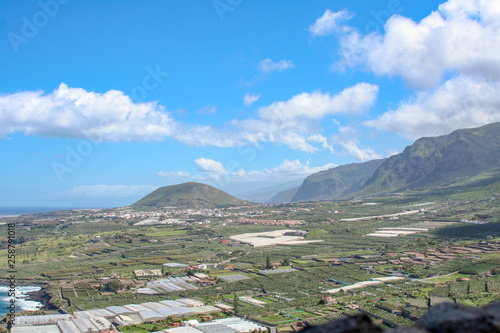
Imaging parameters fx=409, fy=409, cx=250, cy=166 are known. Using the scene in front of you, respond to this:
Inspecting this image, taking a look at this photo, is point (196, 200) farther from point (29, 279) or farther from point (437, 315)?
point (437, 315)

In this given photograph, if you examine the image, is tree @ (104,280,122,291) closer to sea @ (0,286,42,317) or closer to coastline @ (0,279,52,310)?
coastline @ (0,279,52,310)

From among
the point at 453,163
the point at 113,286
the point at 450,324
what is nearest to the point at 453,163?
the point at 453,163

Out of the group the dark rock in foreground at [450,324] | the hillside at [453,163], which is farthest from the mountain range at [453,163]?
the dark rock in foreground at [450,324]

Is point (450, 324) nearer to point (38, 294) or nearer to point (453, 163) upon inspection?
point (38, 294)

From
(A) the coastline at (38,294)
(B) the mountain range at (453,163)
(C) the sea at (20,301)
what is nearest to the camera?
(C) the sea at (20,301)

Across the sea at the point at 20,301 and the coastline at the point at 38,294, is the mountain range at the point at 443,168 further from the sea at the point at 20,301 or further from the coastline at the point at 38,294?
the sea at the point at 20,301

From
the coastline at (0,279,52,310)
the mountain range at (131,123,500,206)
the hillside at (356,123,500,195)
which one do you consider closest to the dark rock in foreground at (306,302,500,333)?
the coastline at (0,279,52,310)
